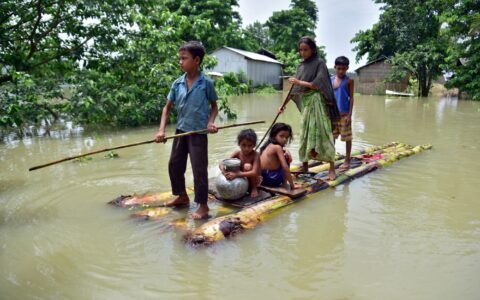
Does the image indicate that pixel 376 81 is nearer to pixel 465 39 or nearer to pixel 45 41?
pixel 465 39

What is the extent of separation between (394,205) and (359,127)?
6616mm

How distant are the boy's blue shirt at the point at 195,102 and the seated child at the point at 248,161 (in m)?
0.47

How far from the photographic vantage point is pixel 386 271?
2980mm

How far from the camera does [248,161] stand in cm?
423

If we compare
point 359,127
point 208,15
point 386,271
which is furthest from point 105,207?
point 208,15

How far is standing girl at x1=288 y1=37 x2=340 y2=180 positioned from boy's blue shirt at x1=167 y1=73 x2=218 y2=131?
4.31 ft

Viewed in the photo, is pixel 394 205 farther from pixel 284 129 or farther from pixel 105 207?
pixel 105 207

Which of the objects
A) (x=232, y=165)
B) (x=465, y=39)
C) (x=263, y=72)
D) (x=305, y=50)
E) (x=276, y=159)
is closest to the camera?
(x=232, y=165)

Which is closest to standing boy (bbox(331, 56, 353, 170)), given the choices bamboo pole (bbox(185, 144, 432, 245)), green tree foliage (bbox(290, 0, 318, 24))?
bamboo pole (bbox(185, 144, 432, 245))

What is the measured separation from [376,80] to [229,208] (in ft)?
85.2

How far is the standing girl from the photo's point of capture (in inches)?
187

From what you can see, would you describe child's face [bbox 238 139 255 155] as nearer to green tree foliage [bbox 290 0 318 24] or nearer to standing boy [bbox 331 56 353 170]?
standing boy [bbox 331 56 353 170]

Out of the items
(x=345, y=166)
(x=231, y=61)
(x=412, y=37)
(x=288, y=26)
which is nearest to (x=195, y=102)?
(x=345, y=166)

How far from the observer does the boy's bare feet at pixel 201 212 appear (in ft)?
12.6
